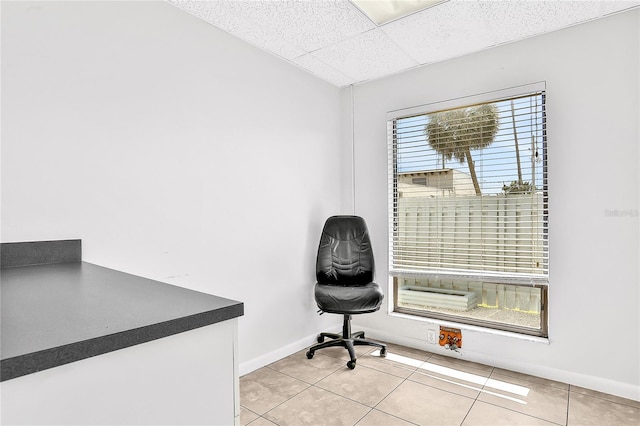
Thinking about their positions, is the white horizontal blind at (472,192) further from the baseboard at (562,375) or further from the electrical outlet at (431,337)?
the baseboard at (562,375)

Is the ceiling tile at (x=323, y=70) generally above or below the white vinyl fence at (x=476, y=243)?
above

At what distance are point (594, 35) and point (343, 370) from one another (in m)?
2.90

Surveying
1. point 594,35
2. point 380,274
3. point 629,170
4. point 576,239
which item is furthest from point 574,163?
point 380,274

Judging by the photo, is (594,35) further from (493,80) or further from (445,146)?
(445,146)

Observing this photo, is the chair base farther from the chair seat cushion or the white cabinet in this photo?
the white cabinet

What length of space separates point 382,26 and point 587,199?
1.82 meters

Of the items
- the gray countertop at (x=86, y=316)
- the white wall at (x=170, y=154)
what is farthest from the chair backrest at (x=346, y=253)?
the gray countertop at (x=86, y=316)

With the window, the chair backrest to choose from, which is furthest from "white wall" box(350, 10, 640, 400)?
the chair backrest

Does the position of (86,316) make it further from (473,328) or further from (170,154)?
(473,328)

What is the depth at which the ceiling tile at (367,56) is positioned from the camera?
2650 mm

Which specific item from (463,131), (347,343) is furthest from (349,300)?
(463,131)

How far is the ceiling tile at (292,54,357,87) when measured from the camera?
298cm

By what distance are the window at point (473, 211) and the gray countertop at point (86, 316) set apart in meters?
2.51

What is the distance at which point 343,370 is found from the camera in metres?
2.71
